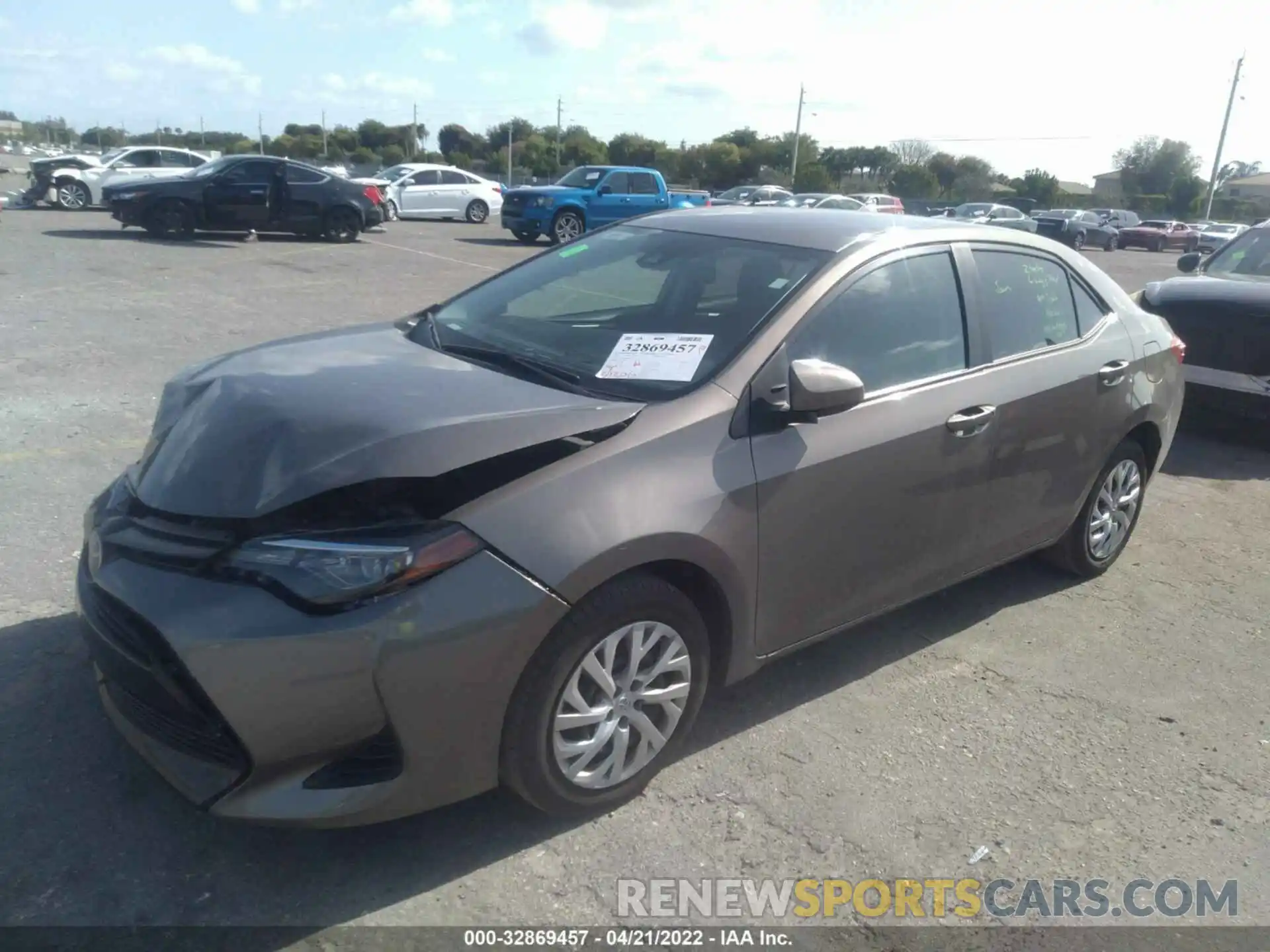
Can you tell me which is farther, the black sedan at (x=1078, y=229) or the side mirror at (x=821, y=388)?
the black sedan at (x=1078, y=229)

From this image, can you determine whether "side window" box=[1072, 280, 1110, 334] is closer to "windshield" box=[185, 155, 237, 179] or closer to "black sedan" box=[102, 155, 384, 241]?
"black sedan" box=[102, 155, 384, 241]

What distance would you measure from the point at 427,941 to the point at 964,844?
1.56 metres

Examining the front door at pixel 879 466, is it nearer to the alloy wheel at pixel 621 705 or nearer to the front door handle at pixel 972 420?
the front door handle at pixel 972 420

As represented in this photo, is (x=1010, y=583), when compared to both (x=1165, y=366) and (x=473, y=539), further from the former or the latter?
(x=473, y=539)

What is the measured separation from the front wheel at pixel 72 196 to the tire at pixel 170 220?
6528 millimetres

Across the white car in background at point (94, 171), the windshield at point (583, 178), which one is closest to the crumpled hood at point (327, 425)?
the windshield at point (583, 178)

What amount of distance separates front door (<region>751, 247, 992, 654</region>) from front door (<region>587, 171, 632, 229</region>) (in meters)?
18.7

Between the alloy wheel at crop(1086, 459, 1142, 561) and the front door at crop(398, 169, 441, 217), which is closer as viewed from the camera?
the alloy wheel at crop(1086, 459, 1142, 561)

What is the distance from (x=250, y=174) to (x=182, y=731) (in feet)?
57.9

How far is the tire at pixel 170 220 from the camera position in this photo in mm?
17578

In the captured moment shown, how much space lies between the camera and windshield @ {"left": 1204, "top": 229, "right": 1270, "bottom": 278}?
28.5ft

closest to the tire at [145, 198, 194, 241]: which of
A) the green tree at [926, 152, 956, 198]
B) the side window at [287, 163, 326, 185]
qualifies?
the side window at [287, 163, 326, 185]

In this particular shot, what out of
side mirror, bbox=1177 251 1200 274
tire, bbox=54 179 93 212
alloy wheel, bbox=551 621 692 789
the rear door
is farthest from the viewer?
tire, bbox=54 179 93 212

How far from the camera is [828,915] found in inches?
108
